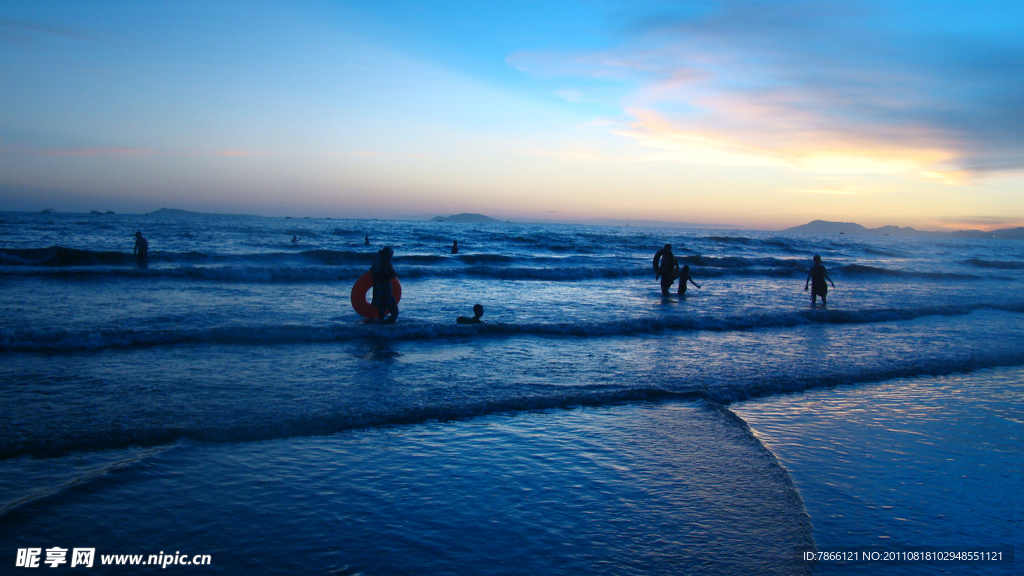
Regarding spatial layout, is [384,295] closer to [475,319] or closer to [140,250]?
[475,319]

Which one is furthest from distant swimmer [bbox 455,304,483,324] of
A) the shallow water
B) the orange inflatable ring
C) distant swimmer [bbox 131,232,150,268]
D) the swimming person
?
distant swimmer [bbox 131,232,150,268]

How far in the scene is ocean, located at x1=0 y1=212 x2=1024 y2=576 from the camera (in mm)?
3596

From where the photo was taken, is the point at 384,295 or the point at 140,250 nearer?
the point at 384,295

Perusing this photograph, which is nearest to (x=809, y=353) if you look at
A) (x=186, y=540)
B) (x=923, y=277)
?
(x=186, y=540)

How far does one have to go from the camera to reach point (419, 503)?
412 centimetres

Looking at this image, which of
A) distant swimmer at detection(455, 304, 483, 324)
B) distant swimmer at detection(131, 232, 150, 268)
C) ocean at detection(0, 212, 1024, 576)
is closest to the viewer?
ocean at detection(0, 212, 1024, 576)

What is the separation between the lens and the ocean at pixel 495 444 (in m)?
3.60

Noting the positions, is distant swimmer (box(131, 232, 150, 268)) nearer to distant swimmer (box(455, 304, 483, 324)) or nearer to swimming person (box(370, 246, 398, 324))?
swimming person (box(370, 246, 398, 324))

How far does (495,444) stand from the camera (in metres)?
5.47

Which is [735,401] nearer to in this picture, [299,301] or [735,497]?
[735,497]

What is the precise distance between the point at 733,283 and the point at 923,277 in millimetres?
14498

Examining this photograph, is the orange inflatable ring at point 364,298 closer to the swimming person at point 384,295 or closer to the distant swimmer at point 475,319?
the swimming person at point 384,295

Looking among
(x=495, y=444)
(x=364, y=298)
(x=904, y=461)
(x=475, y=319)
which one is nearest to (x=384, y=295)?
(x=364, y=298)

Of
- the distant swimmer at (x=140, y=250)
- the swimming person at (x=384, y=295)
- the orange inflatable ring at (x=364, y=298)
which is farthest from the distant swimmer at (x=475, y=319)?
the distant swimmer at (x=140, y=250)
